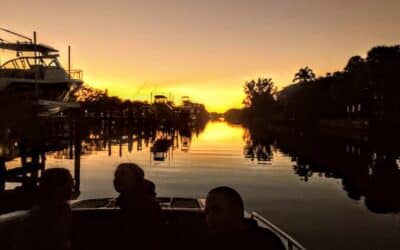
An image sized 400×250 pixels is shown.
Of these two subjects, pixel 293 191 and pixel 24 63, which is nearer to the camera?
pixel 293 191

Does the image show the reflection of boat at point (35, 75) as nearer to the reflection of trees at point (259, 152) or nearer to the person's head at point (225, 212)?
the reflection of trees at point (259, 152)

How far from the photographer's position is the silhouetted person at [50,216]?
13.0 ft

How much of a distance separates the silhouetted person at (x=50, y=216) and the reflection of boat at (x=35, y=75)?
1413 inches

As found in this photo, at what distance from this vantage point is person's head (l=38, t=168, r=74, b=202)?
406cm

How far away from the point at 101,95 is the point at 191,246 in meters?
175

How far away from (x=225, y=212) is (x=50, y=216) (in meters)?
1.54

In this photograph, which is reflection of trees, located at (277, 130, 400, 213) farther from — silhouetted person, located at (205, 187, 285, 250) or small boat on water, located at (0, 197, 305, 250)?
silhouetted person, located at (205, 187, 285, 250)

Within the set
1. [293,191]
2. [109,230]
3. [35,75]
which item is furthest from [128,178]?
[35,75]

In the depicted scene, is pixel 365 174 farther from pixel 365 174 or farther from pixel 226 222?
pixel 226 222

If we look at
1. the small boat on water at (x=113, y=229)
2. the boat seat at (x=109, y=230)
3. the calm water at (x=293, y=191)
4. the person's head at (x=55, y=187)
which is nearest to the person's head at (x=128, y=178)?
the boat seat at (x=109, y=230)

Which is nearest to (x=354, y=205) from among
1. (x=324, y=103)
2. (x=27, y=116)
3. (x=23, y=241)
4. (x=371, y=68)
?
(x=23, y=241)

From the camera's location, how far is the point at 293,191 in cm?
2167

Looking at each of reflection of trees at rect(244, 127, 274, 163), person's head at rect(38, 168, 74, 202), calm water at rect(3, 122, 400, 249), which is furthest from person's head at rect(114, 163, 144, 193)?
reflection of trees at rect(244, 127, 274, 163)

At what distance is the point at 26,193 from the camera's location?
32.4 feet
